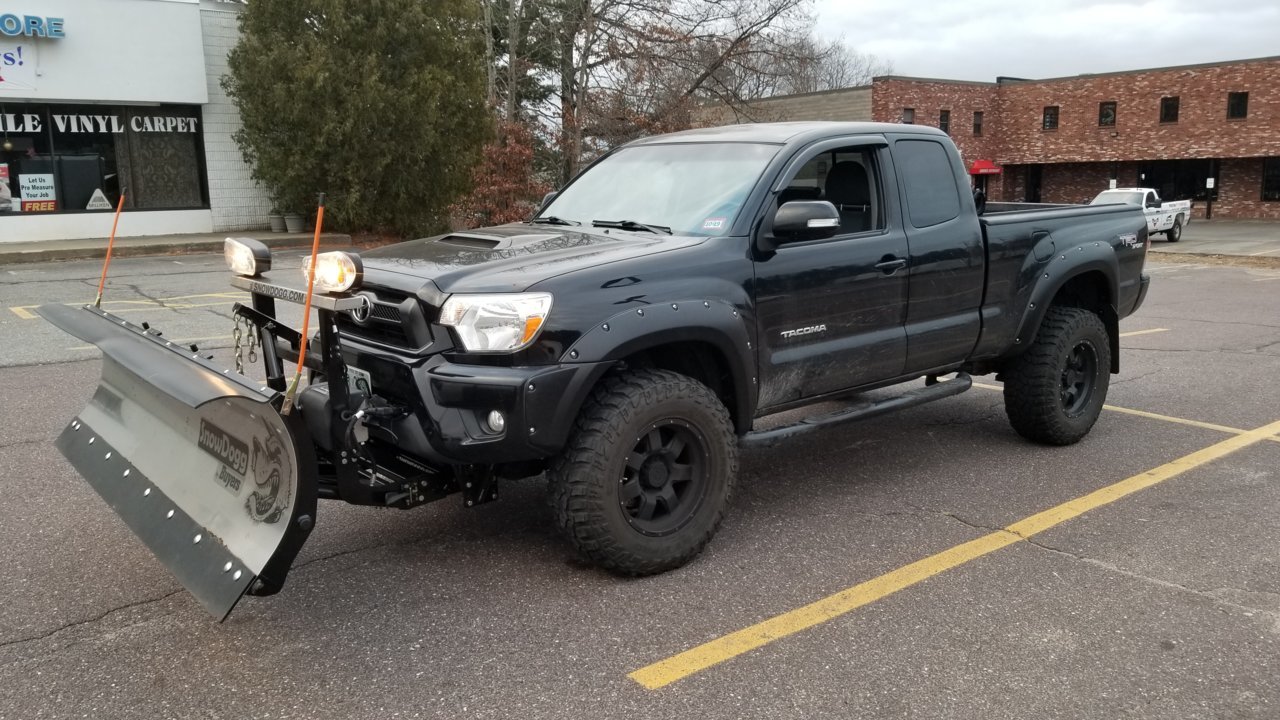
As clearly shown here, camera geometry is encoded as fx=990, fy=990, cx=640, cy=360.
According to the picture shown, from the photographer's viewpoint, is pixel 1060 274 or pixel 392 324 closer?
pixel 392 324

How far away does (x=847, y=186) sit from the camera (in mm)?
5309

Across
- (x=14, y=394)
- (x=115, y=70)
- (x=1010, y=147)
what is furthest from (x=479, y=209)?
(x=1010, y=147)

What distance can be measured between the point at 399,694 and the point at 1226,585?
3339mm

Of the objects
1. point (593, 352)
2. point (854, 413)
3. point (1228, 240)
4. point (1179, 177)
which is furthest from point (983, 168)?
point (593, 352)

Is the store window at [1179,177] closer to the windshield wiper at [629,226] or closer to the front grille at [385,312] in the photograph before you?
the windshield wiper at [629,226]

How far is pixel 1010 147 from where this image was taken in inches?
1871

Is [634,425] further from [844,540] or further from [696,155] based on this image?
[696,155]

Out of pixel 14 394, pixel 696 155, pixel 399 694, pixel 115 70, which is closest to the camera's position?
pixel 399 694

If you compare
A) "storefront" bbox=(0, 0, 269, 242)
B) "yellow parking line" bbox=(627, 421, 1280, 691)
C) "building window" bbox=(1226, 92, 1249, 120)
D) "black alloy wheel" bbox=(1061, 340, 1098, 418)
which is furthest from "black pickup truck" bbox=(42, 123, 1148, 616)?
"building window" bbox=(1226, 92, 1249, 120)

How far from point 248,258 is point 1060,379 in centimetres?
458

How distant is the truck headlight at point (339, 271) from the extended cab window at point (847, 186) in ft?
8.14

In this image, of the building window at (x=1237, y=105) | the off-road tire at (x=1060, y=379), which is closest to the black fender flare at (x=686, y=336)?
the off-road tire at (x=1060, y=379)

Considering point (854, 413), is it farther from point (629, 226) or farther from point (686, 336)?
point (629, 226)

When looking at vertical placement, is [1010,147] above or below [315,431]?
above
